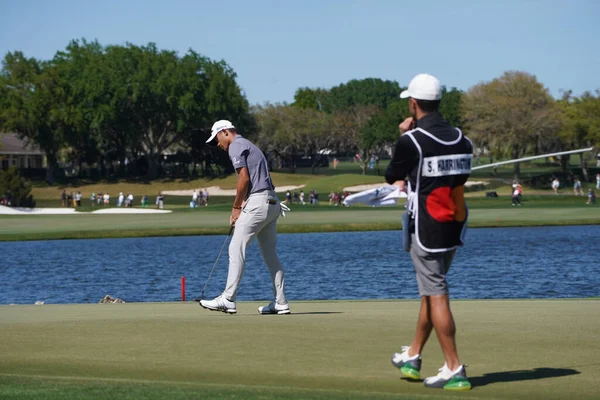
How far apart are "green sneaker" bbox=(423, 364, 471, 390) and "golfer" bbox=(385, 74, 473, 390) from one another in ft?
0.18

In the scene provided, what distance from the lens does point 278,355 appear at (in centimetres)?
880

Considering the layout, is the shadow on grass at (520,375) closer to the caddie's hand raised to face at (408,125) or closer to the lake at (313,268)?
the caddie's hand raised to face at (408,125)

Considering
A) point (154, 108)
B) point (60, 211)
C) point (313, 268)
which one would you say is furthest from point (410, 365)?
point (154, 108)

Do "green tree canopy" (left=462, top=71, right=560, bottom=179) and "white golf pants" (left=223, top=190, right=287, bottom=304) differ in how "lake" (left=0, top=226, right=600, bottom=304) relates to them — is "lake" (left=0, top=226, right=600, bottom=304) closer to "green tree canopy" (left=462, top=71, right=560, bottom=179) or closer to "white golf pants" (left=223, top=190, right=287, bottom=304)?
"white golf pants" (left=223, top=190, right=287, bottom=304)

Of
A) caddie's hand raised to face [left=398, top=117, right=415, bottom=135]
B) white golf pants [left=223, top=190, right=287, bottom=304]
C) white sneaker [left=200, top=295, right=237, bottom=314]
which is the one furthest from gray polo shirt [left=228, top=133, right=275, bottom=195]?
caddie's hand raised to face [left=398, top=117, right=415, bottom=135]

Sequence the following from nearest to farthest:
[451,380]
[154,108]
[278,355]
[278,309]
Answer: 1. [451,380]
2. [278,355]
3. [278,309]
4. [154,108]

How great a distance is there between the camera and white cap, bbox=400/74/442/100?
7.98 m

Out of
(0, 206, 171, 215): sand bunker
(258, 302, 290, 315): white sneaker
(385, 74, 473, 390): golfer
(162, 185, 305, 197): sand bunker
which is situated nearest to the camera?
(385, 74, 473, 390): golfer

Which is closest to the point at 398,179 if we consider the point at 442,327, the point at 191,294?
the point at 442,327

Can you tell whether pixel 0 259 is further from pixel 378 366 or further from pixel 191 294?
pixel 378 366

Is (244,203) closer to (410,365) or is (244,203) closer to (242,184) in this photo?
(242,184)

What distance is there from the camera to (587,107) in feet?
373

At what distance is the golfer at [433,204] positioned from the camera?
7.77 meters

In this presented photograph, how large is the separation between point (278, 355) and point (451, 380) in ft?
5.92
